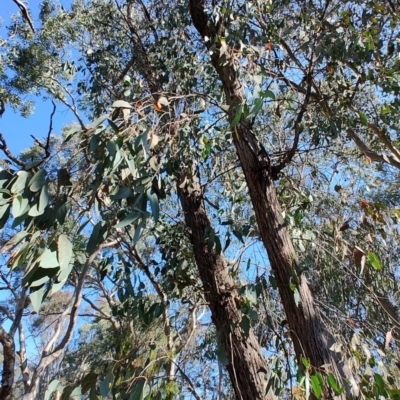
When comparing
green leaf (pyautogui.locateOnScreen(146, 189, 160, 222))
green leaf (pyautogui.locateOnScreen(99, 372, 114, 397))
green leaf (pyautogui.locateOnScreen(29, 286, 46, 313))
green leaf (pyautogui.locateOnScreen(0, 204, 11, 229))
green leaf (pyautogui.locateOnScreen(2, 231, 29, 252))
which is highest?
green leaf (pyautogui.locateOnScreen(146, 189, 160, 222))

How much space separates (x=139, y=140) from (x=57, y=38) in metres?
6.01

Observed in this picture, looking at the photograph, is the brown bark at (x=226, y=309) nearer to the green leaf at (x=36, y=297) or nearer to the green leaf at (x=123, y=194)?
the green leaf at (x=123, y=194)

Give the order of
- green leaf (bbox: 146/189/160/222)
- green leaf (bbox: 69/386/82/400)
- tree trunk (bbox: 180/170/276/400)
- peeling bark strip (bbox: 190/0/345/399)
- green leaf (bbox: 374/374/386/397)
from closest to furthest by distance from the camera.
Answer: green leaf (bbox: 146/189/160/222) → green leaf (bbox: 69/386/82/400) → green leaf (bbox: 374/374/386/397) → peeling bark strip (bbox: 190/0/345/399) → tree trunk (bbox: 180/170/276/400)

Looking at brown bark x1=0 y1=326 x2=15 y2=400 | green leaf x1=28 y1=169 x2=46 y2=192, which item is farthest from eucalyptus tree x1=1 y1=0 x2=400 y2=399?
brown bark x1=0 y1=326 x2=15 y2=400

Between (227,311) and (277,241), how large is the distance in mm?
450

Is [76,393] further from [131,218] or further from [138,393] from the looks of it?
[131,218]

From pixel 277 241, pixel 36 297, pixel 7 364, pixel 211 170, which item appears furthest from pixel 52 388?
pixel 7 364

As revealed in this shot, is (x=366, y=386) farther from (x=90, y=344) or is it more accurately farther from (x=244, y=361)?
(x=90, y=344)

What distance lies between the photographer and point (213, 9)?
2.84 meters

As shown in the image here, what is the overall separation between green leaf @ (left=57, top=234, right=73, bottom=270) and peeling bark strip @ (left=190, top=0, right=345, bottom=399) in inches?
42.8

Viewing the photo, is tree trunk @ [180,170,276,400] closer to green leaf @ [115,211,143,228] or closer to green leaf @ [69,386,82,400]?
green leaf @ [69,386,82,400]

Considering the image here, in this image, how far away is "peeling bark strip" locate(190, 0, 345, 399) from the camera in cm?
186

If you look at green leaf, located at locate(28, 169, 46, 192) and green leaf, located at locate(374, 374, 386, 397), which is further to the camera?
green leaf, located at locate(374, 374, 386, 397)

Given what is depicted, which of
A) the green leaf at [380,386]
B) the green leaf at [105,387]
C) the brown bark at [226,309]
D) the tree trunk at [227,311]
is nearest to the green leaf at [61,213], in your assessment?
the green leaf at [105,387]
